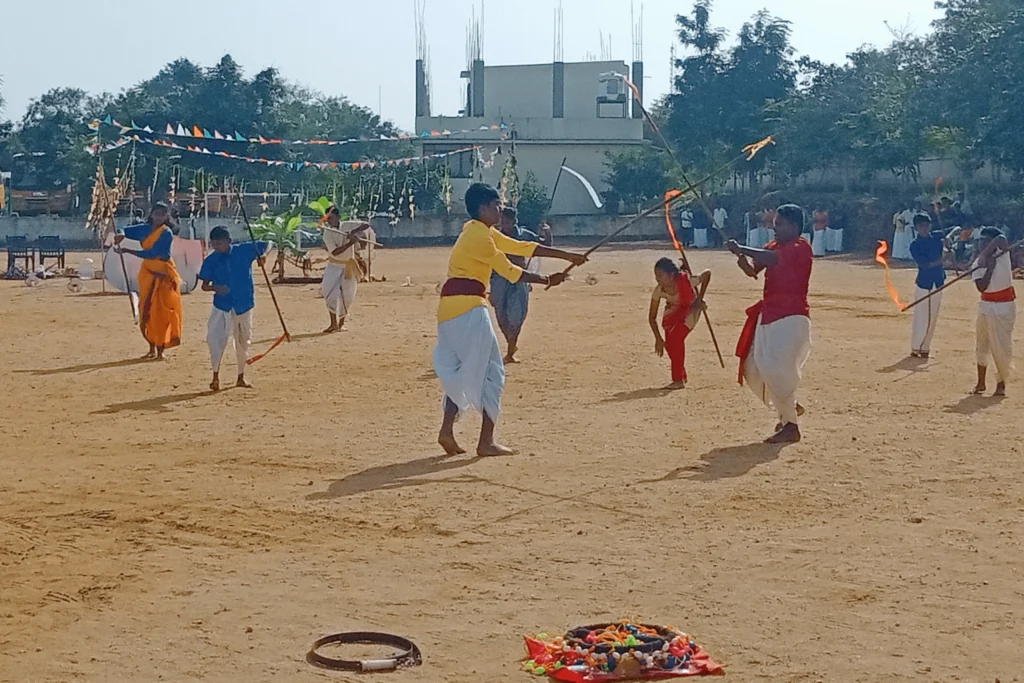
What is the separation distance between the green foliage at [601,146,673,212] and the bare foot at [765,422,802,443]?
40503 millimetres

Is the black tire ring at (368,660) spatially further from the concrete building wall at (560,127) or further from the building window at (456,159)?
the concrete building wall at (560,127)

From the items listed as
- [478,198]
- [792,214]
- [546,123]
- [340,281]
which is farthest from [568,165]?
[478,198]

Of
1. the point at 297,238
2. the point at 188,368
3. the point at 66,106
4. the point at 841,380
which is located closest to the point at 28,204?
the point at 66,106

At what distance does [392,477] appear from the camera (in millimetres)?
9133

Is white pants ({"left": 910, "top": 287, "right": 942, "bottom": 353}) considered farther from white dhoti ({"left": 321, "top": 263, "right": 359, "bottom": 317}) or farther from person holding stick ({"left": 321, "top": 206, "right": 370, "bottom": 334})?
white dhoti ({"left": 321, "top": 263, "right": 359, "bottom": 317})

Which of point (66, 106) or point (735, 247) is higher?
point (66, 106)

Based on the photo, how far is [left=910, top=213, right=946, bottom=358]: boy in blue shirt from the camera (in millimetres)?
15219

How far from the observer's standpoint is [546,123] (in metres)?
55.9

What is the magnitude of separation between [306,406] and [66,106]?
55414 mm

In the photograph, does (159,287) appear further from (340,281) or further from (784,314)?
(784,314)

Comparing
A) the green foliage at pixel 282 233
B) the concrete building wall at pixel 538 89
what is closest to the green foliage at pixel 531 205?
the concrete building wall at pixel 538 89

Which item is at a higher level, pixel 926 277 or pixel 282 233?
pixel 282 233

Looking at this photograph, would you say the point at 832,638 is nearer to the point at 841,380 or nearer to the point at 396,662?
the point at 396,662

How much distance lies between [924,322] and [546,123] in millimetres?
41492
